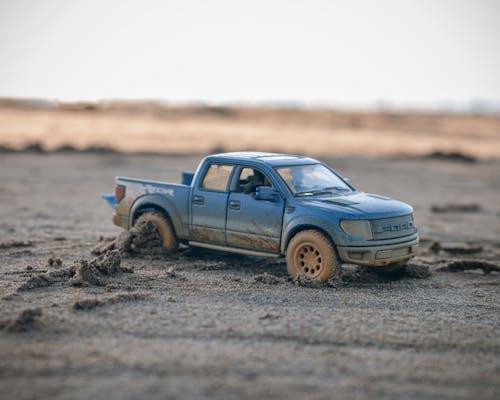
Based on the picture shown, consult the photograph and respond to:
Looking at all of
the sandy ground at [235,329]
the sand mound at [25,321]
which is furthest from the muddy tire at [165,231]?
the sand mound at [25,321]

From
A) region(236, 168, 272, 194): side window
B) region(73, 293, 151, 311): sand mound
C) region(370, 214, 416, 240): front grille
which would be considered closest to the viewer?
region(73, 293, 151, 311): sand mound

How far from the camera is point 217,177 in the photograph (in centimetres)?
1096

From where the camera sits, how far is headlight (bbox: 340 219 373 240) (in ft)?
31.1

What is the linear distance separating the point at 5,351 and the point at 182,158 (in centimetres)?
2390

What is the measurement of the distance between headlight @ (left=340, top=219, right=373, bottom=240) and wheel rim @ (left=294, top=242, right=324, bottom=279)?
48 cm

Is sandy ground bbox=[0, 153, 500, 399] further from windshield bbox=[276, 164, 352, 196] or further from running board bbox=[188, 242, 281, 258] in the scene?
windshield bbox=[276, 164, 352, 196]

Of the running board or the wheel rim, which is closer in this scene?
the wheel rim

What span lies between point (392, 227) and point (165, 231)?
3.56 m

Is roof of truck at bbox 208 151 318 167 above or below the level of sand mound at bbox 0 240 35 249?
above

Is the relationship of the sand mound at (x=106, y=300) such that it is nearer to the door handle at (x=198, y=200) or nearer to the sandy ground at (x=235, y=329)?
the sandy ground at (x=235, y=329)

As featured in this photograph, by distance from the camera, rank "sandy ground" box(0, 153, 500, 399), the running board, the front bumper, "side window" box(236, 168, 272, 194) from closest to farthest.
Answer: "sandy ground" box(0, 153, 500, 399) < the front bumper < the running board < "side window" box(236, 168, 272, 194)

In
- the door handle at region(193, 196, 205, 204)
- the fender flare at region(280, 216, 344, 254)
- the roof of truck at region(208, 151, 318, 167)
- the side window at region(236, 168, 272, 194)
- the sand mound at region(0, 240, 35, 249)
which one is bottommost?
the sand mound at region(0, 240, 35, 249)

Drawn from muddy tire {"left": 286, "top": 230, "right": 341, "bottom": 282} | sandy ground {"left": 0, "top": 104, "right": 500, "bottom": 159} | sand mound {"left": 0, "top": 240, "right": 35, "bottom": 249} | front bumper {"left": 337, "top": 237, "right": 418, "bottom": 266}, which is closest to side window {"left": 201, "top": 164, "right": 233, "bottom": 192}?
muddy tire {"left": 286, "top": 230, "right": 341, "bottom": 282}

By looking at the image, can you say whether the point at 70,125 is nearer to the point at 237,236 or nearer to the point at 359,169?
the point at 359,169
